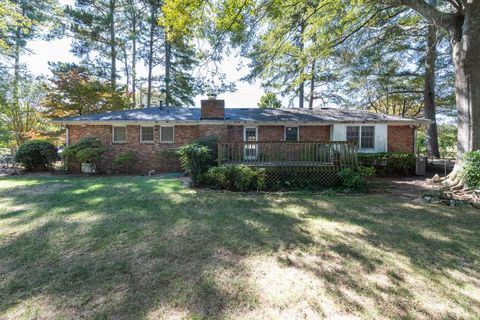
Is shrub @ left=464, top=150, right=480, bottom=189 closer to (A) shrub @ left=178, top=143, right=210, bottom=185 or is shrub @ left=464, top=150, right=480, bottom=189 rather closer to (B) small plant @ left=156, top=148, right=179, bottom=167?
(A) shrub @ left=178, top=143, right=210, bottom=185

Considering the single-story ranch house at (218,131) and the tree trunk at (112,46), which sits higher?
the tree trunk at (112,46)

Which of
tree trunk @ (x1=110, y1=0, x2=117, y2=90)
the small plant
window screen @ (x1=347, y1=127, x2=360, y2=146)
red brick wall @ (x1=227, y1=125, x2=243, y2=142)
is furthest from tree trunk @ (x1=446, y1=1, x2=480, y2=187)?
tree trunk @ (x1=110, y1=0, x2=117, y2=90)

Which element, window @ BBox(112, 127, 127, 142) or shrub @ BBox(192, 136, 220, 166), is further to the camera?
window @ BBox(112, 127, 127, 142)

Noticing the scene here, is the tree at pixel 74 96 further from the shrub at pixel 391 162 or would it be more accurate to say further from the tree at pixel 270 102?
the tree at pixel 270 102

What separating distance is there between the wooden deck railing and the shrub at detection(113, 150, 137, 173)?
19.1ft

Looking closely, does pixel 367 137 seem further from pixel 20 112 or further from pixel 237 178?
pixel 20 112

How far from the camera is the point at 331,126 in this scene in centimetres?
1320

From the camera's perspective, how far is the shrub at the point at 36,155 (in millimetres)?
12234

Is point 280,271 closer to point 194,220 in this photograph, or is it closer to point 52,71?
point 194,220

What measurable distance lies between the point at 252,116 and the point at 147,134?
5833 millimetres

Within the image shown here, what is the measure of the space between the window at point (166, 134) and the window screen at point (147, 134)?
0.57 meters

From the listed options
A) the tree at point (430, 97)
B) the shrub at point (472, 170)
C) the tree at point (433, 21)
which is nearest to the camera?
the tree at point (433, 21)

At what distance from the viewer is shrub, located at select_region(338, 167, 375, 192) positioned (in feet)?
26.3

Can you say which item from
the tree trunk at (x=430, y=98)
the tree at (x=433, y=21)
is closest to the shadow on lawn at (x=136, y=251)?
the tree at (x=433, y=21)
